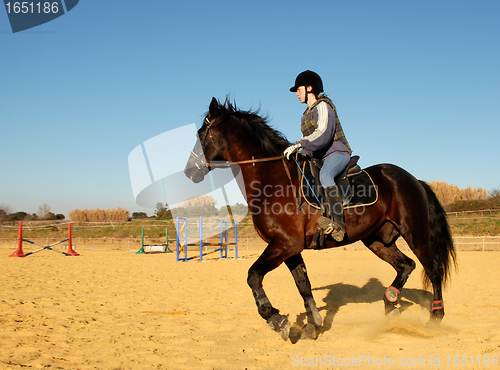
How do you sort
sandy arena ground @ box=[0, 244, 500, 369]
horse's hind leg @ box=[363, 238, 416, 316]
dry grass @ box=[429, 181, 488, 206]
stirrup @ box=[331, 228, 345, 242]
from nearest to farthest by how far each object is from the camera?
1. sandy arena ground @ box=[0, 244, 500, 369]
2. stirrup @ box=[331, 228, 345, 242]
3. horse's hind leg @ box=[363, 238, 416, 316]
4. dry grass @ box=[429, 181, 488, 206]

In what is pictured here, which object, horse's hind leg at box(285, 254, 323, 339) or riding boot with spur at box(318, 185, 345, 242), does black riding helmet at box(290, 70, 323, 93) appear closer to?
riding boot with spur at box(318, 185, 345, 242)

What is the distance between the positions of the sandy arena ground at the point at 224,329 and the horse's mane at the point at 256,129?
7.97 feet

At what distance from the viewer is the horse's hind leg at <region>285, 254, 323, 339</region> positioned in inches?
167

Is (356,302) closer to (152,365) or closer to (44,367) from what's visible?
(152,365)

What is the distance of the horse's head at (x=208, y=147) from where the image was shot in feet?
13.9

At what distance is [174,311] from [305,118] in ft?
13.2

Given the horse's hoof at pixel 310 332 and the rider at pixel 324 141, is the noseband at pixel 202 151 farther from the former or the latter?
the horse's hoof at pixel 310 332

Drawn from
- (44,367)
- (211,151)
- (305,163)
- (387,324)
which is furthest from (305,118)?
(44,367)

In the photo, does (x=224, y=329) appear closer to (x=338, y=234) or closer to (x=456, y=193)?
(x=338, y=234)

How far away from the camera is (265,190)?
419 cm

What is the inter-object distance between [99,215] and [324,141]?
46.3 meters

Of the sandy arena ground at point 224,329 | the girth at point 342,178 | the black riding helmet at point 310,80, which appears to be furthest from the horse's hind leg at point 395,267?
the black riding helmet at point 310,80

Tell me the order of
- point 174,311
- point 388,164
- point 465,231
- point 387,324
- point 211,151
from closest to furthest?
point 211,151, point 387,324, point 388,164, point 174,311, point 465,231

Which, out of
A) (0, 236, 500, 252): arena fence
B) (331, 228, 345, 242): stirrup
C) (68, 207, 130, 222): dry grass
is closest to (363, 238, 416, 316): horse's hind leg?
(331, 228, 345, 242): stirrup
